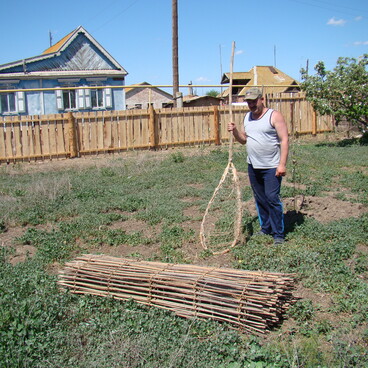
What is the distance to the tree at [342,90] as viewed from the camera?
13.7 m

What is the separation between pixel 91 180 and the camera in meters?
9.80

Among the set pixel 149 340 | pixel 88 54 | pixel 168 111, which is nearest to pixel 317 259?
pixel 149 340

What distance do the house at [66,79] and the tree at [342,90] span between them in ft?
40.1

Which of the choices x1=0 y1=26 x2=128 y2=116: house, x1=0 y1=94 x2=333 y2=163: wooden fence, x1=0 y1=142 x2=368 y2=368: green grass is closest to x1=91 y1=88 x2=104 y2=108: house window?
x1=0 y1=26 x2=128 y2=116: house

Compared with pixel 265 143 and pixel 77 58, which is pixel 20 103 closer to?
pixel 77 58

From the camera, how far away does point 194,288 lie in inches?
150

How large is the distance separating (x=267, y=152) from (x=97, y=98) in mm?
22865

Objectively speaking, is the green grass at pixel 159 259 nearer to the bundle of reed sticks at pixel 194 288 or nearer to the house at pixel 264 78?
the bundle of reed sticks at pixel 194 288

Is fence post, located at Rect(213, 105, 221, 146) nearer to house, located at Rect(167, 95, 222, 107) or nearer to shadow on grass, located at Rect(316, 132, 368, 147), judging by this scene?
shadow on grass, located at Rect(316, 132, 368, 147)

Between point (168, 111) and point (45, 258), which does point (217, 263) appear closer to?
point (45, 258)

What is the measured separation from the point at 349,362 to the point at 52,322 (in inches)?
88.4

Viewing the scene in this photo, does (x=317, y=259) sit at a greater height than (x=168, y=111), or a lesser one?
lesser

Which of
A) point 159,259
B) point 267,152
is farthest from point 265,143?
point 159,259

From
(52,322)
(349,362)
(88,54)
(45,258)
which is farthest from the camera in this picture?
(88,54)
